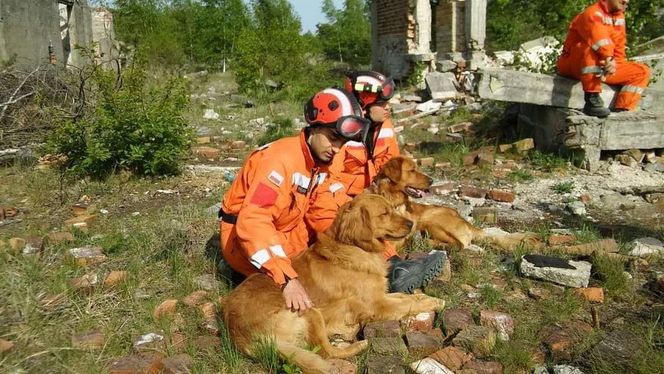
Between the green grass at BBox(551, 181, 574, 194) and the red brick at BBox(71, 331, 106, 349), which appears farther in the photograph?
the green grass at BBox(551, 181, 574, 194)

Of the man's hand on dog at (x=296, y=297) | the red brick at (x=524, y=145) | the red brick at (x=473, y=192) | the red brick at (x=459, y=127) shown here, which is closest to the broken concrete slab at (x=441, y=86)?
the red brick at (x=459, y=127)

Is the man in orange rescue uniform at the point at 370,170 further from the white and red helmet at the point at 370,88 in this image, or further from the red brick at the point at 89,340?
the red brick at the point at 89,340

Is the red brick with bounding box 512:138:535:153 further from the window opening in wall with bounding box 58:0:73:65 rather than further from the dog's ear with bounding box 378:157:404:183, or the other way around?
the window opening in wall with bounding box 58:0:73:65

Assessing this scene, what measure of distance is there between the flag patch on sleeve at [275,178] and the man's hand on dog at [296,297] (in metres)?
0.68

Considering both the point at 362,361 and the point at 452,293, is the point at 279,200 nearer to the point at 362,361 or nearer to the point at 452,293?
the point at 362,361

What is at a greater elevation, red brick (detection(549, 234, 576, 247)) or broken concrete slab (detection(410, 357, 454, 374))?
red brick (detection(549, 234, 576, 247))

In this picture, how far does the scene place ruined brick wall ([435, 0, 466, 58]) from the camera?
16406 millimetres

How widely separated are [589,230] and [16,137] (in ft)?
27.4

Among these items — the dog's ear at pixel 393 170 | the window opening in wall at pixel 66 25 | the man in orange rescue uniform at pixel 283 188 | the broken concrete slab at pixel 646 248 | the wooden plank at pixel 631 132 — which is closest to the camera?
the man in orange rescue uniform at pixel 283 188

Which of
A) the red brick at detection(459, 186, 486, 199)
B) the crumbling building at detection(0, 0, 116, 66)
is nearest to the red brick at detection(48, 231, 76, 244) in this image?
the red brick at detection(459, 186, 486, 199)

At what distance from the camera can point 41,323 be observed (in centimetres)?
Answer: 339

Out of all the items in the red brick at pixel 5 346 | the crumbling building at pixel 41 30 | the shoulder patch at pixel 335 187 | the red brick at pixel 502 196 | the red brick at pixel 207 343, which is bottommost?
the red brick at pixel 207 343

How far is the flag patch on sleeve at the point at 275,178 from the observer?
3.77m

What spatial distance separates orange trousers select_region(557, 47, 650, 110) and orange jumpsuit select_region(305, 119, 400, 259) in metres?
3.97
